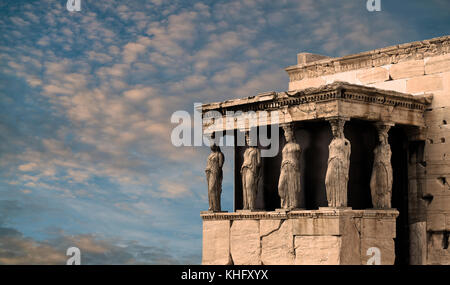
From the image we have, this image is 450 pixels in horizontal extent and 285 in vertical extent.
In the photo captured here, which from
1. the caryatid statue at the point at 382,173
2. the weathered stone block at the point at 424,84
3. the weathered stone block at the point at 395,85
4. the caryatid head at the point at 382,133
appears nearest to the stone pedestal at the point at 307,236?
the caryatid statue at the point at 382,173

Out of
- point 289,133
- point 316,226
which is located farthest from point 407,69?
point 316,226

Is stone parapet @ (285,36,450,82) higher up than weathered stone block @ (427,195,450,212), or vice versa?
stone parapet @ (285,36,450,82)

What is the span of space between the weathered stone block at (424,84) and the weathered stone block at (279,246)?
141 inches

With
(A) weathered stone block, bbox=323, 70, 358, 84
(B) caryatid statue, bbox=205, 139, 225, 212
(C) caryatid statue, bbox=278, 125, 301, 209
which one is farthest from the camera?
(A) weathered stone block, bbox=323, 70, 358, 84

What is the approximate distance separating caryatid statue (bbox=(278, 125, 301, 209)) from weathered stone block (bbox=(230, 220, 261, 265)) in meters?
0.78

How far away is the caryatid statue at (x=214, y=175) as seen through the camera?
48.8ft

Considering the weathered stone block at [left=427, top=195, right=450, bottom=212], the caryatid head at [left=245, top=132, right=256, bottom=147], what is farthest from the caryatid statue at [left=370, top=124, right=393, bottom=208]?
the caryatid head at [left=245, top=132, right=256, bottom=147]

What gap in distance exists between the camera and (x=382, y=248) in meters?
13.3

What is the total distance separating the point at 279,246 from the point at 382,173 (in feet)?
6.99

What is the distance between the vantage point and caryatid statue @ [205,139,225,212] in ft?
48.8

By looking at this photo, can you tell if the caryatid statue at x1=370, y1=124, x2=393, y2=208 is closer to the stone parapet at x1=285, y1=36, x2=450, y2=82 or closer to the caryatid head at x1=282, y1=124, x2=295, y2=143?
the caryatid head at x1=282, y1=124, x2=295, y2=143

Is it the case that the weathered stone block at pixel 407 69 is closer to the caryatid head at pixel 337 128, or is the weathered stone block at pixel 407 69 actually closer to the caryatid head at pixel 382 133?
the caryatid head at pixel 382 133
